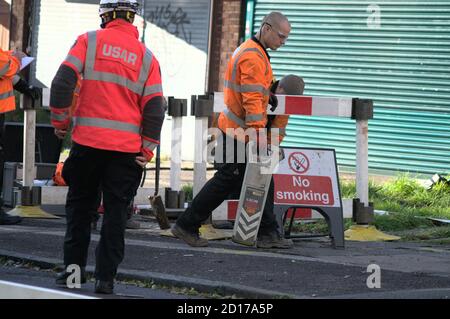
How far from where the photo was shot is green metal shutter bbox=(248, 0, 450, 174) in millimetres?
14594

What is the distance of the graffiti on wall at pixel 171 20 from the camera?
58.2 ft

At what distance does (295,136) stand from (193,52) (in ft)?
7.93

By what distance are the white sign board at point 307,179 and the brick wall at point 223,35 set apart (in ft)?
23.5

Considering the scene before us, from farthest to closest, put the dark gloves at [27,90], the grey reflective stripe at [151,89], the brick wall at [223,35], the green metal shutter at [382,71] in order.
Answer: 1. the brick wall at [223,35]
2. the green metal shutter at [382,71]
3. the dark gloves at [27,90]
4. the grey reflective stripe at [151,89]

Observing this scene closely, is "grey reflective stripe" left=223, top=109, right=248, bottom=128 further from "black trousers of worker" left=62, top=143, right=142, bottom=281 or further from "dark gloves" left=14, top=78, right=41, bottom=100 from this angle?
"dark gloves" left=14, top=78, right=41, bottom=100

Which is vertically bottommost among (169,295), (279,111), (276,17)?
(169,295)

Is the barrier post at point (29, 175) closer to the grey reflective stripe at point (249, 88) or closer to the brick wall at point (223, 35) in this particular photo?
the grey reflective stripe at point (249, 88)

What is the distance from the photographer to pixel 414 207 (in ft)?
40.8

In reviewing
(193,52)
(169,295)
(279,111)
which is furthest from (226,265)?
(193,52)

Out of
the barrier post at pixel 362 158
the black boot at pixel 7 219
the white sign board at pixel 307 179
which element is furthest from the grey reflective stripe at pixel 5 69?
the barrier post at pixel 362 158

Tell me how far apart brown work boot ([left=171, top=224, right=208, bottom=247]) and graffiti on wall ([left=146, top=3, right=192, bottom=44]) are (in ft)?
28.6

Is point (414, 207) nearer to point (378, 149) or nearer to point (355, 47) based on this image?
point (378, 149)

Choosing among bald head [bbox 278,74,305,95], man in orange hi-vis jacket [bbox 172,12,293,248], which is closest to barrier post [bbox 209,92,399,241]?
bald head [bbox 278,74,305,95]

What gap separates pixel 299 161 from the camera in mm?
9953
